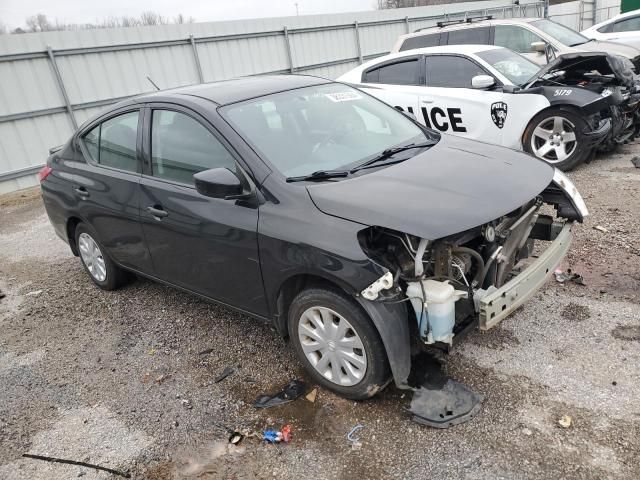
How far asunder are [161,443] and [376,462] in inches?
47.8

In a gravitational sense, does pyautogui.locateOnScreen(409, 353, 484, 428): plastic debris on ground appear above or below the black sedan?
below

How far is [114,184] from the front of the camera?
3.94 meters

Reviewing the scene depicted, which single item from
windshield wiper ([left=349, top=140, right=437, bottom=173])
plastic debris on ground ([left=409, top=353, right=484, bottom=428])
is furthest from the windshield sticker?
plastic debris on ground ([left=409, top=353, right=484, bottom=428])

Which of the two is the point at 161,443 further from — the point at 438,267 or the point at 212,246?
the point at 438,267

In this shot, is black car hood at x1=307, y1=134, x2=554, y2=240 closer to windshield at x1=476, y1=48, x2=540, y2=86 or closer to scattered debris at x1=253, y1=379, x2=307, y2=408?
scattered debris at x1=253, y1=379, x2=307, y2=408

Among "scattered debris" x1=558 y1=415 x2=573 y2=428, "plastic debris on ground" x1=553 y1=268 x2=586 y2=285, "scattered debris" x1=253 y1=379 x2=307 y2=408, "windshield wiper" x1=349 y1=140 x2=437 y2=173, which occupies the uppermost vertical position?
"windshield wiper" x1=349 y1=140 x2=437 y2=173

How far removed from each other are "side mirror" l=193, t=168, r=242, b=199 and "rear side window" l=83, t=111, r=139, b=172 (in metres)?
1.11

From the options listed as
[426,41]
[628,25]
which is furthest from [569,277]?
[628,25]

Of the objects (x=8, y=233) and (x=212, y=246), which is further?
(x=8, y=233)

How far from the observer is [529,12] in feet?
67.5

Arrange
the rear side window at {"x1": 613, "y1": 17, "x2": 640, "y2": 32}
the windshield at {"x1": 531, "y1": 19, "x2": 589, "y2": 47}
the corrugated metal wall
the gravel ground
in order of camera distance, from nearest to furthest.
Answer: the gravel ground
the windshield at {"x1": 531, "y1": 19, "x2": 589, "y2": 47}
the corrugated metal wall
the rear side window at {"x1": 613, "y1": 17, "x2": 640, "y2": 32}

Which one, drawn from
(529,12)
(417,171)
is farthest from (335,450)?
(529,12)

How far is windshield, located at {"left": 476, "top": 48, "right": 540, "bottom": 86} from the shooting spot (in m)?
6.93

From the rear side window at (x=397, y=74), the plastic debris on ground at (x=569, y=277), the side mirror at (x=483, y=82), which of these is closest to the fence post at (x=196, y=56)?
the rear side window at (x=397, y=74)
